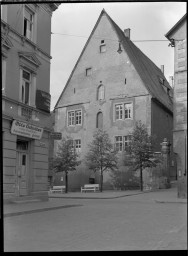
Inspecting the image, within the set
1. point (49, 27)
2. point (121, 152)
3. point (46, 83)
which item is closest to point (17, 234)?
point (121, 152)

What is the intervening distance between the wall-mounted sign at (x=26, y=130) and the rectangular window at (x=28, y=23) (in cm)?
73

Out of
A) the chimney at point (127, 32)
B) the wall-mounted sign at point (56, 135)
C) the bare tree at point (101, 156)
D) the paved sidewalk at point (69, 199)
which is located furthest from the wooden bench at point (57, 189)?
the chimney at point (127, 32)

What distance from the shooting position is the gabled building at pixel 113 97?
251 centimetres

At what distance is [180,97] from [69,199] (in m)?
1.18

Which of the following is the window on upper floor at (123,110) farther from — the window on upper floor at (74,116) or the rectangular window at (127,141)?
the window on upper floor at (74,116)

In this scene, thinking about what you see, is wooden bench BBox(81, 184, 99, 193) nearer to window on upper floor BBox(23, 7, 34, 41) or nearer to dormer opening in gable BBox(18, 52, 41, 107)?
dormer opening in gable BBox(18, 52, 41, 107)

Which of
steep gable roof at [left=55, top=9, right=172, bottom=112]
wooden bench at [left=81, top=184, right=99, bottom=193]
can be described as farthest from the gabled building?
wooden bench at [left=81, top=184, right=99, bottom=193]

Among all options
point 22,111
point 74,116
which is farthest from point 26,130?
point 74,116

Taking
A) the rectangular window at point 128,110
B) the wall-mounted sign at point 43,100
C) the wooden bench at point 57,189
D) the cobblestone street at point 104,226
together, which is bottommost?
the cobblestone street at point 104,226

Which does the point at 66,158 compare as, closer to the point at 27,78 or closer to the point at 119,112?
the point at 119,112

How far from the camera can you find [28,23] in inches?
103

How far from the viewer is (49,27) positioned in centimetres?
278
